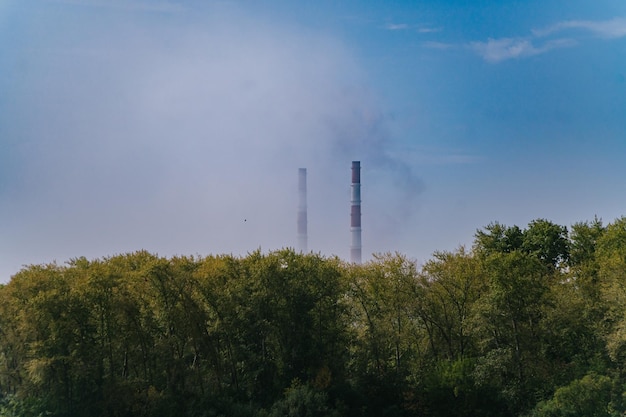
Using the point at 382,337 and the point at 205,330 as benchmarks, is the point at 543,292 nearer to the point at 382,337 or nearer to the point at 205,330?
the point at 382,337

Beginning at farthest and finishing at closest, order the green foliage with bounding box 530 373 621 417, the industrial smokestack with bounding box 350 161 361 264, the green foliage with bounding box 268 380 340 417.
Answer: the industrial smokestack with bounding box 350 161 361 264 → the green foliage with bounding box 268 380 340 417 → the green foliage with bounding box 530 373 621 417

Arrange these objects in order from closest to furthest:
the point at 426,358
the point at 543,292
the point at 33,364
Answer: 1. the point at 33,364
2. the point at 543,292
3. the point at 426,358

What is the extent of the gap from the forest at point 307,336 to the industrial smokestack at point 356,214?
4493cm

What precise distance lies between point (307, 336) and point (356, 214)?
48259 mm

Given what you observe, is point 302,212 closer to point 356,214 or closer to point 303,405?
point 356,214

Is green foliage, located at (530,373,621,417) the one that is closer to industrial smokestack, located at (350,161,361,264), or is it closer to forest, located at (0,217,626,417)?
forest, located at (0,217,626,417)

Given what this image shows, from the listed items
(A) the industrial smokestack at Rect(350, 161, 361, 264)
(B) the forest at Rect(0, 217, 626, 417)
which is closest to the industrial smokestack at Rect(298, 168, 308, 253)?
(A) the industrial smokestack at Rect(350, 161, 361, 264)

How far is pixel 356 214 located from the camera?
82.7m

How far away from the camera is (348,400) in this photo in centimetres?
3306

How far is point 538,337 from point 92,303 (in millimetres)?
21789

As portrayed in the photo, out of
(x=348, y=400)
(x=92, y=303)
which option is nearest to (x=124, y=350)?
(x=92, y=303)

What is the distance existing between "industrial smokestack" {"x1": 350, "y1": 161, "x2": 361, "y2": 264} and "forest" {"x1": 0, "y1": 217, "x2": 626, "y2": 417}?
4493cm

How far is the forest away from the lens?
32.0m

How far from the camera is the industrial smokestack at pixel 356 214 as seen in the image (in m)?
82.4
